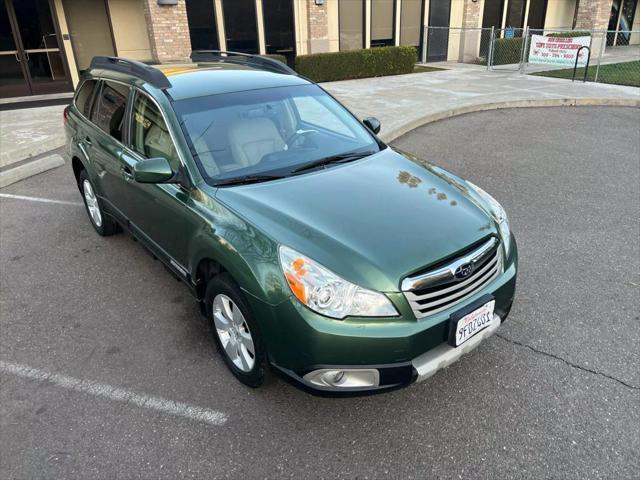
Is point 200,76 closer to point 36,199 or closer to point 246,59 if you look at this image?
point 246,59

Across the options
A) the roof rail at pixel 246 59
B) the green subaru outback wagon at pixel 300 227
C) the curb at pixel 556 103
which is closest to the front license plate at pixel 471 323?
the green subaru outback wagon at pixel 300 227

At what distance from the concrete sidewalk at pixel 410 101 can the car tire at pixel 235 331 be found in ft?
18.9

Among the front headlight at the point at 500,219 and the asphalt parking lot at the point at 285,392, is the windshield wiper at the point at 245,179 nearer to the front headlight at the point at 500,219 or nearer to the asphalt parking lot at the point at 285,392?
the asphalt parking lot at the point at 285,392

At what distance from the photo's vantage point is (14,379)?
10.8ft

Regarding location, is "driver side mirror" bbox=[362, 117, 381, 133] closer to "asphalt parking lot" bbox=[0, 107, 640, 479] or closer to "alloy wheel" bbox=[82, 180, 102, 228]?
"asphalt parking lot" bbox=[0, 107, 640, 479]

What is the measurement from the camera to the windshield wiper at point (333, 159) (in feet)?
11.3

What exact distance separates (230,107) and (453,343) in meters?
2.31

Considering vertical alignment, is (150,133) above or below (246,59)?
below

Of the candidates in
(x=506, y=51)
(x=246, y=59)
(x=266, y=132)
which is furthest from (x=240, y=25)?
(x=266, y=132)

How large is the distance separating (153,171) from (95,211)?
255 cm

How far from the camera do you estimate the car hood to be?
101 inches

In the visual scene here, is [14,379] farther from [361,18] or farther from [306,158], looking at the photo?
[361,18]

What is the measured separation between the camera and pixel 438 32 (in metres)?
19.8

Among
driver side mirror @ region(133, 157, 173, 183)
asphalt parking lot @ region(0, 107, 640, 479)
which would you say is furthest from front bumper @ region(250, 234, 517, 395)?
driver side mirror @ region(133, 157, 173, 183)
